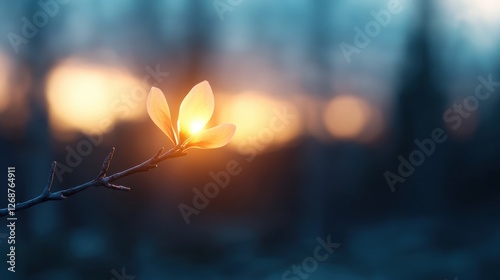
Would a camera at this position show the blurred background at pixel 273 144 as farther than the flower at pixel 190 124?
Yes

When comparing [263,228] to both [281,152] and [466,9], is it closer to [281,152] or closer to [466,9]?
[281,152]

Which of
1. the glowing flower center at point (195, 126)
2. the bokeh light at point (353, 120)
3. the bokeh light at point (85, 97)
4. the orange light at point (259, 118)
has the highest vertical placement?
the bokeh light at point (85, 97)

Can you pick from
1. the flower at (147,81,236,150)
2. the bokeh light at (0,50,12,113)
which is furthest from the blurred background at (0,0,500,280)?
the flower at (147,81,236,150)

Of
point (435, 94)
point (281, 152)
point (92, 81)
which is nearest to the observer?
point (92, 81)

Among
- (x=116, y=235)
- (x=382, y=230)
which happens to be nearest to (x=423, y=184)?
(x=382, y=230)

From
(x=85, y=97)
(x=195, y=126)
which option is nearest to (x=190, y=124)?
(x=195, y=126)

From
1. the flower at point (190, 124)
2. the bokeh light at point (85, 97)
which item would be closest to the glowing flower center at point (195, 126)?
the flower at point (190, 124)

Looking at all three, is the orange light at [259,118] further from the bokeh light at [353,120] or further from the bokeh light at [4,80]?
the bokeh light at [4,80]
